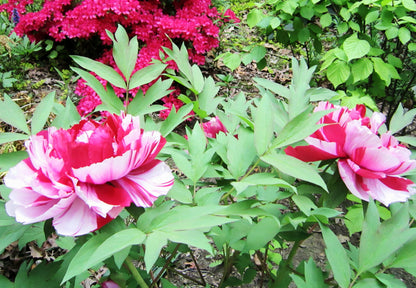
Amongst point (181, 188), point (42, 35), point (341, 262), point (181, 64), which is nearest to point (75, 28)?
point (42, 35)

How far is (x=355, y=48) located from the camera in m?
1.97

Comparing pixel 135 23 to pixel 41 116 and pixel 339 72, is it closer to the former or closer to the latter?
pixel 339 72

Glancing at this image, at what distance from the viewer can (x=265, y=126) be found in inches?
22.1

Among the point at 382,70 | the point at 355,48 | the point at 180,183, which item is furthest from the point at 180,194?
the point at 382,70

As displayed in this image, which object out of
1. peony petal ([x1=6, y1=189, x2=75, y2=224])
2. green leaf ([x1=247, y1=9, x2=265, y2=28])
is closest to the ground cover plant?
peony petal ([x1=6, y1=189, x2=75, y2=224])

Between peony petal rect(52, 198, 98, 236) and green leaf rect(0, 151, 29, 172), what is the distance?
16cm

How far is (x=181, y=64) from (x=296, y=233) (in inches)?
16.7

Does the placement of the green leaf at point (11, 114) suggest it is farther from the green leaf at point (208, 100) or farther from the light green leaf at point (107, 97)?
the green leaf at point (208, 100)

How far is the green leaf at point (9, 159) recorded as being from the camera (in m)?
0.55

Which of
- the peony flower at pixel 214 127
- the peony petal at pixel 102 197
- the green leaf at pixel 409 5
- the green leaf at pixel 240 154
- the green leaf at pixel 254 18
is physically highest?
the green leaf at pixel 409 5

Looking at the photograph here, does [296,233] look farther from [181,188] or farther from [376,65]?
[376,65]

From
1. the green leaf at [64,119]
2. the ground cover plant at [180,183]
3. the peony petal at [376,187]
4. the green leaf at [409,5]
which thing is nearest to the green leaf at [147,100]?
the ground cover plant at [180,183]

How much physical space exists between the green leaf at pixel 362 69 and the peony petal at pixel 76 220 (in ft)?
6.20

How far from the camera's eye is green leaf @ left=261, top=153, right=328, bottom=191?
0.49 metres
